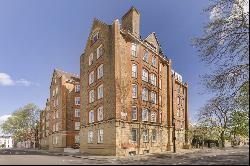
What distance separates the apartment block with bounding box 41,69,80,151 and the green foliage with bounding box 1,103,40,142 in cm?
2956

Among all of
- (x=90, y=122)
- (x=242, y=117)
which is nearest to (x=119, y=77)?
(x=90, y=122)

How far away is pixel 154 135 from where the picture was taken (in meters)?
42.6

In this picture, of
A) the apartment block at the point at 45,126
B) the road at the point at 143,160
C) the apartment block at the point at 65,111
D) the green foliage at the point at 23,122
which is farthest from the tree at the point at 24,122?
the road at the point at 143,160

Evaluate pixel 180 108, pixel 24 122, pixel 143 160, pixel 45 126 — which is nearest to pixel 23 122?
pixel 24 122

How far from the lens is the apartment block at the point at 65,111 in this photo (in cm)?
6175

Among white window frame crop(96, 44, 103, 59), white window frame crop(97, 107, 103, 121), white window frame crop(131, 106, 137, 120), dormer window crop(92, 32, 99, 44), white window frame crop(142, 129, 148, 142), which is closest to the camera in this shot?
white window frame crop(131, 106, 137, 120)

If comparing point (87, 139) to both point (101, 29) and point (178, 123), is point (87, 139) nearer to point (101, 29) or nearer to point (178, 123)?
point (101, 29)

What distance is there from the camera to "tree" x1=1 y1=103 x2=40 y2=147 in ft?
315

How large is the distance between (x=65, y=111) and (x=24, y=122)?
4019cm

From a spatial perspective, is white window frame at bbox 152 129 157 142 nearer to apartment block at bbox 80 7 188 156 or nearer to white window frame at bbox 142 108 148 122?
apartment block at bbox 80 7 188 156

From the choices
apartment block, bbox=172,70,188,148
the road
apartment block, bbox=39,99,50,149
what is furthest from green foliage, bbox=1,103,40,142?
the road

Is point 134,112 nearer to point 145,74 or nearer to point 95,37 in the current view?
point 145,74

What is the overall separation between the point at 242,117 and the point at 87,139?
23.9 m

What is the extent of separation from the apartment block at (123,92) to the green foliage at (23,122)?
54693mm
